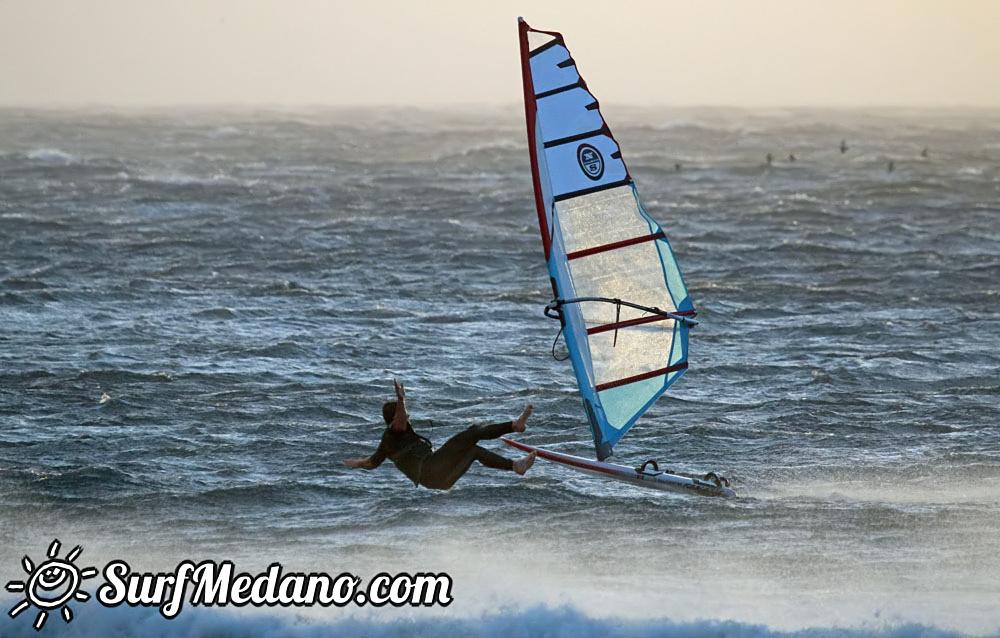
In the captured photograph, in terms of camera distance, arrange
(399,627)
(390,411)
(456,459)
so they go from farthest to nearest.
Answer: (399,627), (390,411), (456,459)

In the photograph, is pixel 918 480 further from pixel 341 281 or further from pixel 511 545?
pixel 341 281

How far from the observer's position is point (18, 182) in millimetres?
57594

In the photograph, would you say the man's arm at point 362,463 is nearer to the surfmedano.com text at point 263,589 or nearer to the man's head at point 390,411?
the man's head at point 390,411

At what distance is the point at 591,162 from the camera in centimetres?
1448

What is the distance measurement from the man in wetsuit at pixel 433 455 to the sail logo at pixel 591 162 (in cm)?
258

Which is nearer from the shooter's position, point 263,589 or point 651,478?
point 651,478

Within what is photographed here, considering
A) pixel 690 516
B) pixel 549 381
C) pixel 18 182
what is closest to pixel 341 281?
pixel 549 381

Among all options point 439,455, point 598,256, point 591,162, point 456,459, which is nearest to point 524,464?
point 456,459

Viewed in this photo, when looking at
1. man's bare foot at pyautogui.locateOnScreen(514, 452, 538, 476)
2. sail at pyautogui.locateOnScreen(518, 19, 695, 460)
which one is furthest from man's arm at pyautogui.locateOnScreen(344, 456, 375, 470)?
sail at pyautogui.locateOnScreen(518, 19, 695, 460)

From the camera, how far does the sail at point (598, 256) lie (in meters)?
14.3

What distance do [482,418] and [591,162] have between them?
375 inches

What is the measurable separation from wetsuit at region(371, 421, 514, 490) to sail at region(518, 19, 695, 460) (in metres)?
1.34

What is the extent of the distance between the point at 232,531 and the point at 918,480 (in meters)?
9.60

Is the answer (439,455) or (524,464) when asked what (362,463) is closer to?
(439,455)
